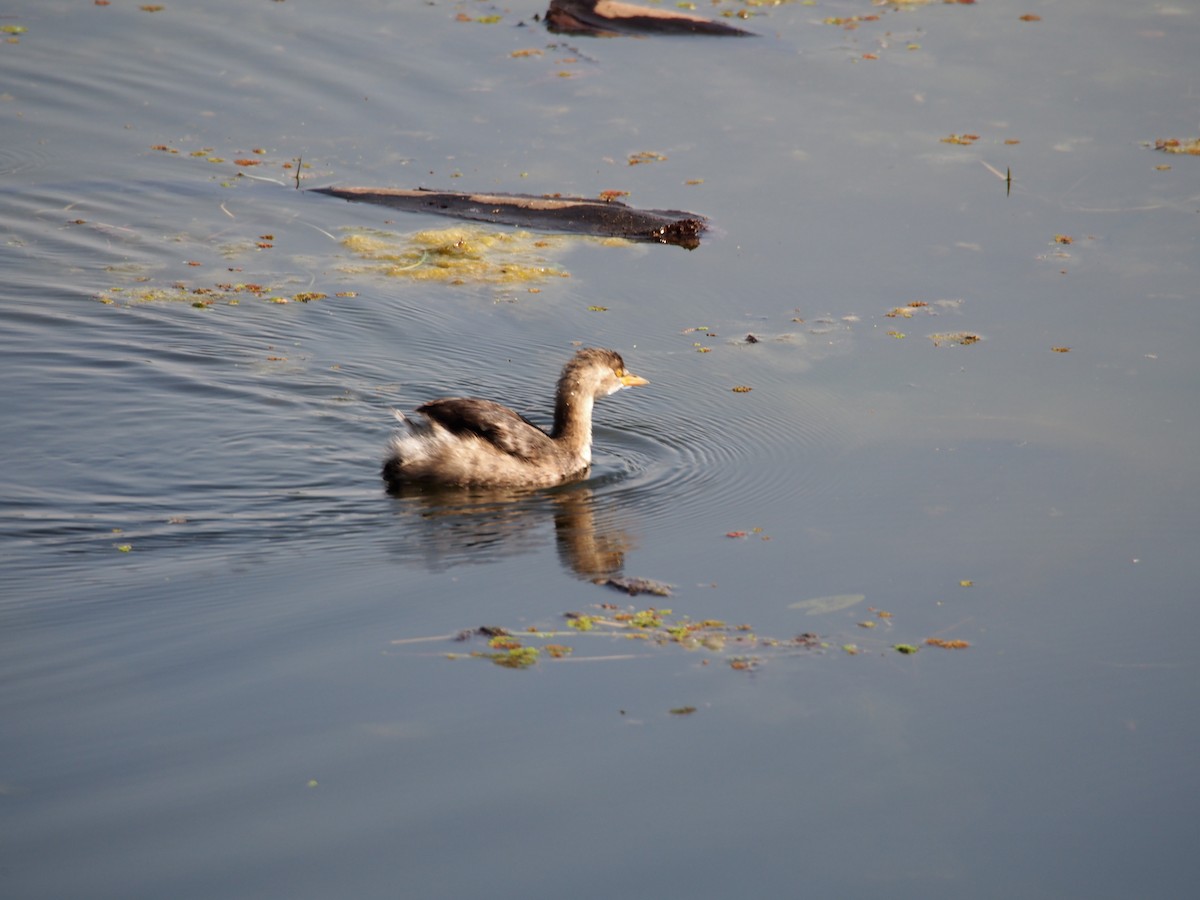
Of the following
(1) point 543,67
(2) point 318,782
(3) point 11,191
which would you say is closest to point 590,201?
(1) point 543,67

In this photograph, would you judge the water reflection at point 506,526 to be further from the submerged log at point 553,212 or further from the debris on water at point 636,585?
the submerged log at point 553,212

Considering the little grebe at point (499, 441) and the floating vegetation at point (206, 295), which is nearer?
the little grebe at point (499, 441)

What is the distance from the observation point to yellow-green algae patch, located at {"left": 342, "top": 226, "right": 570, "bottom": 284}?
441 inches

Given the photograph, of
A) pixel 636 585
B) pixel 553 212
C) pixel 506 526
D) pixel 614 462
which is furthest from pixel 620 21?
pixel 636 585

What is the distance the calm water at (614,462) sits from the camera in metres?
5.13

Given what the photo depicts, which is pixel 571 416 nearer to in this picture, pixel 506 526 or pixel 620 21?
pixel 506 526

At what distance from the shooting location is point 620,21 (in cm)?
1595

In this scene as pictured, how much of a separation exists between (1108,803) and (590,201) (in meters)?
7.77

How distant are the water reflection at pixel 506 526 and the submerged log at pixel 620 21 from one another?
8.39 metres

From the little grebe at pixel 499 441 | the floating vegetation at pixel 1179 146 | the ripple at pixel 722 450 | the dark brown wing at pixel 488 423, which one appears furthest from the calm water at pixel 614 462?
the dark brown wing at pixel 488 423

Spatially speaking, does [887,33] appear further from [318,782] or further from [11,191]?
[318,782]

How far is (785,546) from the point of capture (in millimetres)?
7484

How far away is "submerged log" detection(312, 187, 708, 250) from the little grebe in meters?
2.79

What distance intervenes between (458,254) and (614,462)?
3.10 metres
